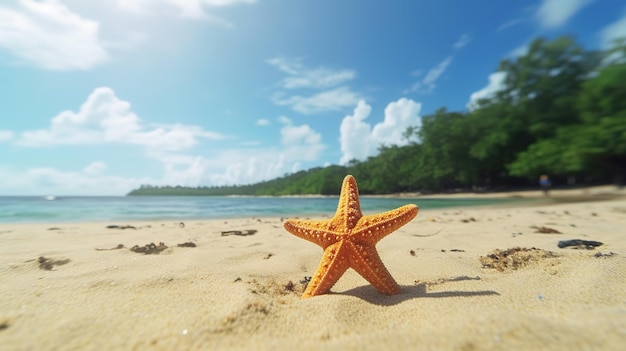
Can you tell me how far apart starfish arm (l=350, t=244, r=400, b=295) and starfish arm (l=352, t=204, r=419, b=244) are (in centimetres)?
11

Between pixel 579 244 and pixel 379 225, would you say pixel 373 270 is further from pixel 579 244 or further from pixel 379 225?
pixel 579 244

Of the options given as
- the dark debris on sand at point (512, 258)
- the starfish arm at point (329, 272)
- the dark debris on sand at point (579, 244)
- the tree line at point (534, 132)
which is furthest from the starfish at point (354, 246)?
the tree line at point (534, 132)

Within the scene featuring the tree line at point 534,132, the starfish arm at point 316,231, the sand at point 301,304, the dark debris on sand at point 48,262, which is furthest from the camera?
the tree line at point 534,132

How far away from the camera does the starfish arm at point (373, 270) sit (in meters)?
2.40

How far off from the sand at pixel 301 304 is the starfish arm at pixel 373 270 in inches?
2.9

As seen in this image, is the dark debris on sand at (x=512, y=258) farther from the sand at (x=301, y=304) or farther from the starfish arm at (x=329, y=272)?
the starfish arm at (x=329, y=272)

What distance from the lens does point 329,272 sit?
2457 mm

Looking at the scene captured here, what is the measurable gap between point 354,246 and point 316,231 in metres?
0.39

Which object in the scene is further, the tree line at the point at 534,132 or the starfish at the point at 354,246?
the tree line at the point at 534,132

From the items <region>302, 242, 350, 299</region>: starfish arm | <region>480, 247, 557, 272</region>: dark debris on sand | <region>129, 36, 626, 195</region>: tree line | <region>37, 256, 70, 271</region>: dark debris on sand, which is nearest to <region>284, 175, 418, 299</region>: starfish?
<region>302, 242, 350, 299</region>: starfish arm

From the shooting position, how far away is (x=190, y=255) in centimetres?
390

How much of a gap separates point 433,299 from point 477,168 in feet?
152

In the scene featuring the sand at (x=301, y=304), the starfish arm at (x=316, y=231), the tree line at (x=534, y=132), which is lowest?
the sand at (x=301, y=304)

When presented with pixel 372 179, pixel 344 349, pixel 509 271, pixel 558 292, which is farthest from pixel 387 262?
pixel 372 179
